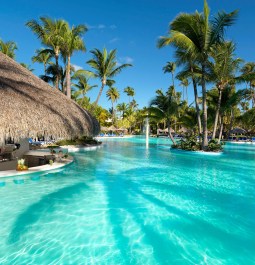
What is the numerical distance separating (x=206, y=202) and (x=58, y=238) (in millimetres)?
3871

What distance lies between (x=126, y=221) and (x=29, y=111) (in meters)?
5.10

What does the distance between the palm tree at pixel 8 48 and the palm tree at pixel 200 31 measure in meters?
19.8

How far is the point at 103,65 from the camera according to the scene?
23.7 m

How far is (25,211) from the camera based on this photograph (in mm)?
5090

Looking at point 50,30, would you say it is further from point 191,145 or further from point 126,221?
point 126,221

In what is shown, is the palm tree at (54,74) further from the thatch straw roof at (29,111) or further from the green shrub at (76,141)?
the thatch straw roof at (29,111)

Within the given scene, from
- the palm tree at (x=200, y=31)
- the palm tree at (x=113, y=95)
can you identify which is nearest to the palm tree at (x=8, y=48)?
the palm tree at (x=200, y=31)

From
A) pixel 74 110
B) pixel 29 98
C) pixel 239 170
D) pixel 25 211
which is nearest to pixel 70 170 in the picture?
pixel 74 110

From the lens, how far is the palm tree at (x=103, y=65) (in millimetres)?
23773

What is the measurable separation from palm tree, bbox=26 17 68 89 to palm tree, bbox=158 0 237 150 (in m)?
10.5

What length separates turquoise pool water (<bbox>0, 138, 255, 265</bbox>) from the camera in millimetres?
3545

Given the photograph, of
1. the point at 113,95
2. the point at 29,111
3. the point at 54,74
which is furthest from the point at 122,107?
the point at 29,111

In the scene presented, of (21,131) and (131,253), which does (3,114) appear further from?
(131,253)

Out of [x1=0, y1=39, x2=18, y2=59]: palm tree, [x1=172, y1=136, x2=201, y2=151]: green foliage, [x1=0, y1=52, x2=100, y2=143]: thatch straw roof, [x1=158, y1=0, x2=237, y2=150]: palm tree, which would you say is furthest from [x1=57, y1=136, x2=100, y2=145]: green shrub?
[x1=0, y1=39, x2=18, y2=59]: palm tree
